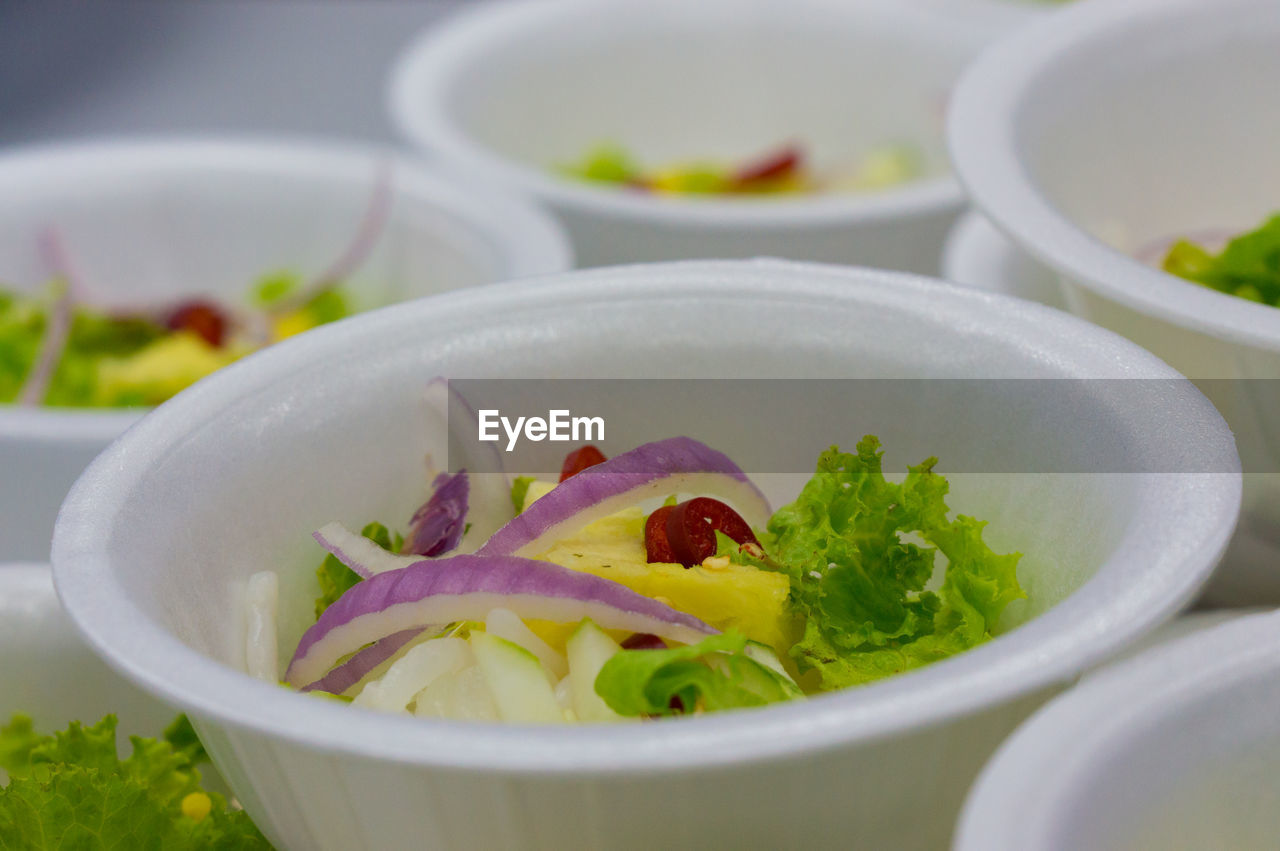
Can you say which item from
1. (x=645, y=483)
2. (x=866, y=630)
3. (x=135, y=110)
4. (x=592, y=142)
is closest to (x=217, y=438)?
(x=645, y=483)

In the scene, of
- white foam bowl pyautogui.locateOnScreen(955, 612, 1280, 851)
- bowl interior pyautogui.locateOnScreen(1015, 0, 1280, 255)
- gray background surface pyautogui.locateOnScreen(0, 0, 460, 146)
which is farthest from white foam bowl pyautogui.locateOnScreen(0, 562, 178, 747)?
gray background surface pyautogui.locateOnScreen(0, 0, 460, 146)

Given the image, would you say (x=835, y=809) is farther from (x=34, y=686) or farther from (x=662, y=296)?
(x=34, y=686)

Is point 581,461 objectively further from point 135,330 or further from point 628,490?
point 135,330

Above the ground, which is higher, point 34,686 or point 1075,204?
point 1075,204

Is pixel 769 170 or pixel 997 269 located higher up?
pixel 997 269

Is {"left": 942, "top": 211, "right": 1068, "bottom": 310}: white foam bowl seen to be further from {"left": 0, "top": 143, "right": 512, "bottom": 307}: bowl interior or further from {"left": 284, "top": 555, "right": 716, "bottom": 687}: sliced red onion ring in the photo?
{"left": 0, "top": 143, "right": 512, "bottom": 307}: bowl interior

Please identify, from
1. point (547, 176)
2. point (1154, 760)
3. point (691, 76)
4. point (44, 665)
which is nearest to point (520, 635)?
point (1154, 760)
